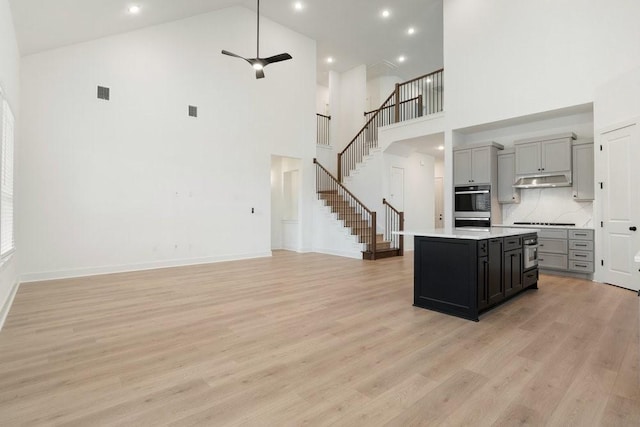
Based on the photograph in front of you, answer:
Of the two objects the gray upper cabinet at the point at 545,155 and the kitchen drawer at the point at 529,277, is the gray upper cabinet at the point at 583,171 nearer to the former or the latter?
the gray upper cabinet at the point at 545,155

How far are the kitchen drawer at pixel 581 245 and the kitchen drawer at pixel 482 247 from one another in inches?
128

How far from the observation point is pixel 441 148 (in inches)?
384

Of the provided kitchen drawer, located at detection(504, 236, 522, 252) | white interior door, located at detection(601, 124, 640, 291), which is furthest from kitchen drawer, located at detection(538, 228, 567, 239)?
kitchen drawer, located at detection(504, 236, 522, 252)

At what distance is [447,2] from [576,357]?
764cm

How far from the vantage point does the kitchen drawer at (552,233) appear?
226 inches

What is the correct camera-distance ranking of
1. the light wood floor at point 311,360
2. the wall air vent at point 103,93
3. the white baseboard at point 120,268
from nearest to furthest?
the light wood floor at point 311,360, the white baseboard at point 120,268, the wall air vent at point 103,93

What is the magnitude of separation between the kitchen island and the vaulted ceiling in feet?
18.2

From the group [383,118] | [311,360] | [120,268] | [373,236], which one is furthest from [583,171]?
[120,268]

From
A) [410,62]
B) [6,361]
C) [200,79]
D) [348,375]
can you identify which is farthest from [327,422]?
[410,62]

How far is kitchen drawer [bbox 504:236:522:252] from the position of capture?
396 cm

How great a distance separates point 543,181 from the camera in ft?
20.4

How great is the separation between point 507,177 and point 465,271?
4.22 meters

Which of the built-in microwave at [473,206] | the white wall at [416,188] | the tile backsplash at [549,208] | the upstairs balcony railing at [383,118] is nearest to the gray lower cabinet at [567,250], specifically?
the tile backsplash at [549,208]

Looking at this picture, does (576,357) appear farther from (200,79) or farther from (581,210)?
(200,79)
